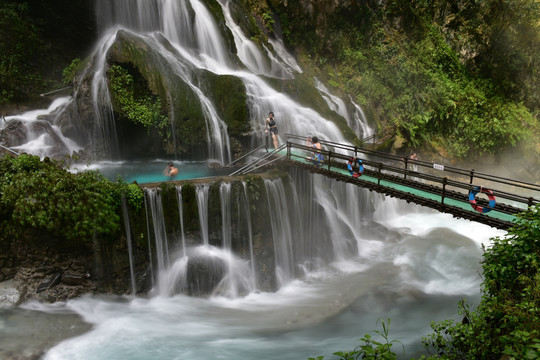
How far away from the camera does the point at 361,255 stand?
14336mm

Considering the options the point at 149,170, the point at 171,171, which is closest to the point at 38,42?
the point at 149,170

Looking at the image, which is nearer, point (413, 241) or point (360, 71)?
point (413, 241)

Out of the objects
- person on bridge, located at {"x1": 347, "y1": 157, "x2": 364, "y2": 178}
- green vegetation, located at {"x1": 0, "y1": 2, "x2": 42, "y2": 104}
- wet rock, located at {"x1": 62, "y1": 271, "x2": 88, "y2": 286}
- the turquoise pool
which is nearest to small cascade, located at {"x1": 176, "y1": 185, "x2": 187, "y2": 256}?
the turquoise pool

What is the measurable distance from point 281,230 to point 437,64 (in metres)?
18.0

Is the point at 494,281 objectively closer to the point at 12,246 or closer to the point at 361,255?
the point at 361,255

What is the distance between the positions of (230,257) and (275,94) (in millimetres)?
7998

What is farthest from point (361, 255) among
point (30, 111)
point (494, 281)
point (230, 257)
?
point (30, 111)

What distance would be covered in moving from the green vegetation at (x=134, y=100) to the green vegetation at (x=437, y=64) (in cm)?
1231

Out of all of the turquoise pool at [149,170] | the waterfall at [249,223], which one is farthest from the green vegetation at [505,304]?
the turquoise pool at [149,170]

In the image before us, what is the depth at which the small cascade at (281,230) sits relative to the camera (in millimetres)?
11711

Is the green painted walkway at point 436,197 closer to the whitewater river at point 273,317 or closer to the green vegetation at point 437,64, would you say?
the whitewater river at point 273,317

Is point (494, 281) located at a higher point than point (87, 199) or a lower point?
lower

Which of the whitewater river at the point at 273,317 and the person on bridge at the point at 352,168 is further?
the person on bridge at the point at 352,168

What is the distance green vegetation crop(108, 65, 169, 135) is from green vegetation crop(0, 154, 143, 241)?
483cm
